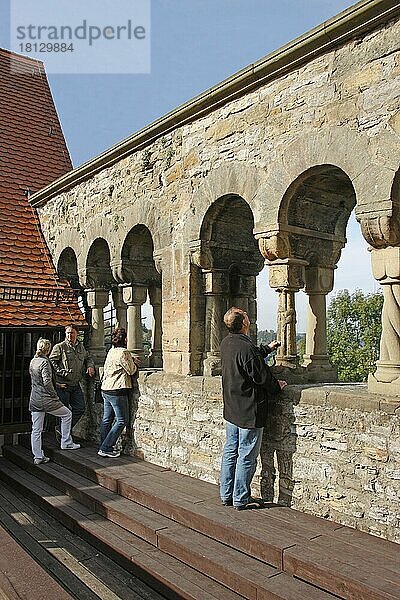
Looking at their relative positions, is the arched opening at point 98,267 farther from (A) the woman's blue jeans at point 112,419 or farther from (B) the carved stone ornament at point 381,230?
(B) the carved stone ornament at point 381,230

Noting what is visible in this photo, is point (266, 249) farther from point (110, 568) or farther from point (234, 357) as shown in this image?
point (110, 568)

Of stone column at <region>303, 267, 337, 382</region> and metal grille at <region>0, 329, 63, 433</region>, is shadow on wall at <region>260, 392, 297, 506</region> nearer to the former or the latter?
stone column at <region>303, 267, 337, 382</region>

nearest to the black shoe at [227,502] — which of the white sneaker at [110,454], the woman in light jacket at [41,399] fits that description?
the white sneaker at [110,454]

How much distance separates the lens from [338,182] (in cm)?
542

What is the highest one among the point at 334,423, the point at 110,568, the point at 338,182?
the point at 338,182

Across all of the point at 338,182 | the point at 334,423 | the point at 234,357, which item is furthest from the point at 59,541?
the point at 338,182

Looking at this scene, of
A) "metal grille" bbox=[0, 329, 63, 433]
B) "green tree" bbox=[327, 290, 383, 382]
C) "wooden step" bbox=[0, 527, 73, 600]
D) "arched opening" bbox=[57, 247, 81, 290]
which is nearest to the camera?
"wooden step" bbox=[0, 527, 73, 600]

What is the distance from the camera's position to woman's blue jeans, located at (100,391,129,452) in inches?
270

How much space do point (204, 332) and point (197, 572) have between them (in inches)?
109

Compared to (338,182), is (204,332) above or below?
below

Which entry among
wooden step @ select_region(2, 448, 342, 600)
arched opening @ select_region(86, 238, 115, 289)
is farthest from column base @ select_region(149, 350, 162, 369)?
wooden step @ select_region(2, 448, 342, 600)

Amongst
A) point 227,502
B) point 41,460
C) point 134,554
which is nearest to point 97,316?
point 41,460

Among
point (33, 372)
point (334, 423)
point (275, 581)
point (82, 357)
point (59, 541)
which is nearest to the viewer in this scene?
point (275, 581)

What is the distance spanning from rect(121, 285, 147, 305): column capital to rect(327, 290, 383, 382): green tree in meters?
25.1
